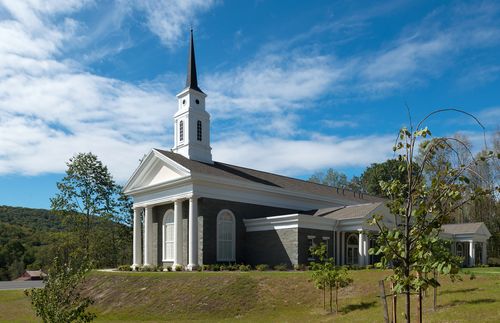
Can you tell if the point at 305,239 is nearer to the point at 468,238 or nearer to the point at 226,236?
the point at 226,236

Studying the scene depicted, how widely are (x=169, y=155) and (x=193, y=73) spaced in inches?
355

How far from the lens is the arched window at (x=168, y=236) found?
132 feet

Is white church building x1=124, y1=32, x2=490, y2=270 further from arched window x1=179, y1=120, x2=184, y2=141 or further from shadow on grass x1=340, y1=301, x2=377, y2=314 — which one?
shadow on grass x1=340, y1=301, x2=377, y2=314

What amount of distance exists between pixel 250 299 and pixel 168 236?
17.6 meters

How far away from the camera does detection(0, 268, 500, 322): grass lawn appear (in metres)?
18.3

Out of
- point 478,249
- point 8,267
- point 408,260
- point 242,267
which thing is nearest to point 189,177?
point 242,267

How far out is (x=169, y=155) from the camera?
131ft

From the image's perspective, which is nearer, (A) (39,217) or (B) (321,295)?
(B) (321,295)

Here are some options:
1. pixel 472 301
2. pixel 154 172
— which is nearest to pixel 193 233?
pixel 154 172

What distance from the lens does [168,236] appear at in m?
40.6

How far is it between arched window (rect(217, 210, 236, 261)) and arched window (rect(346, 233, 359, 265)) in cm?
950

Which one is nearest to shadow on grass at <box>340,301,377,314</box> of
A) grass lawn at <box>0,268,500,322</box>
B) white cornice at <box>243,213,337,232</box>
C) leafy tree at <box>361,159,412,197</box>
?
grass lawn at <box>0,268,500,322</box>

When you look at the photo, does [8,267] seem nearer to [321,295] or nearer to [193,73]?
[193,73]

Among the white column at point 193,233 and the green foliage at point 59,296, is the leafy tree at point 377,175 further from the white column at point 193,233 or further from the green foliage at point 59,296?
the green foliage at point 59,296
